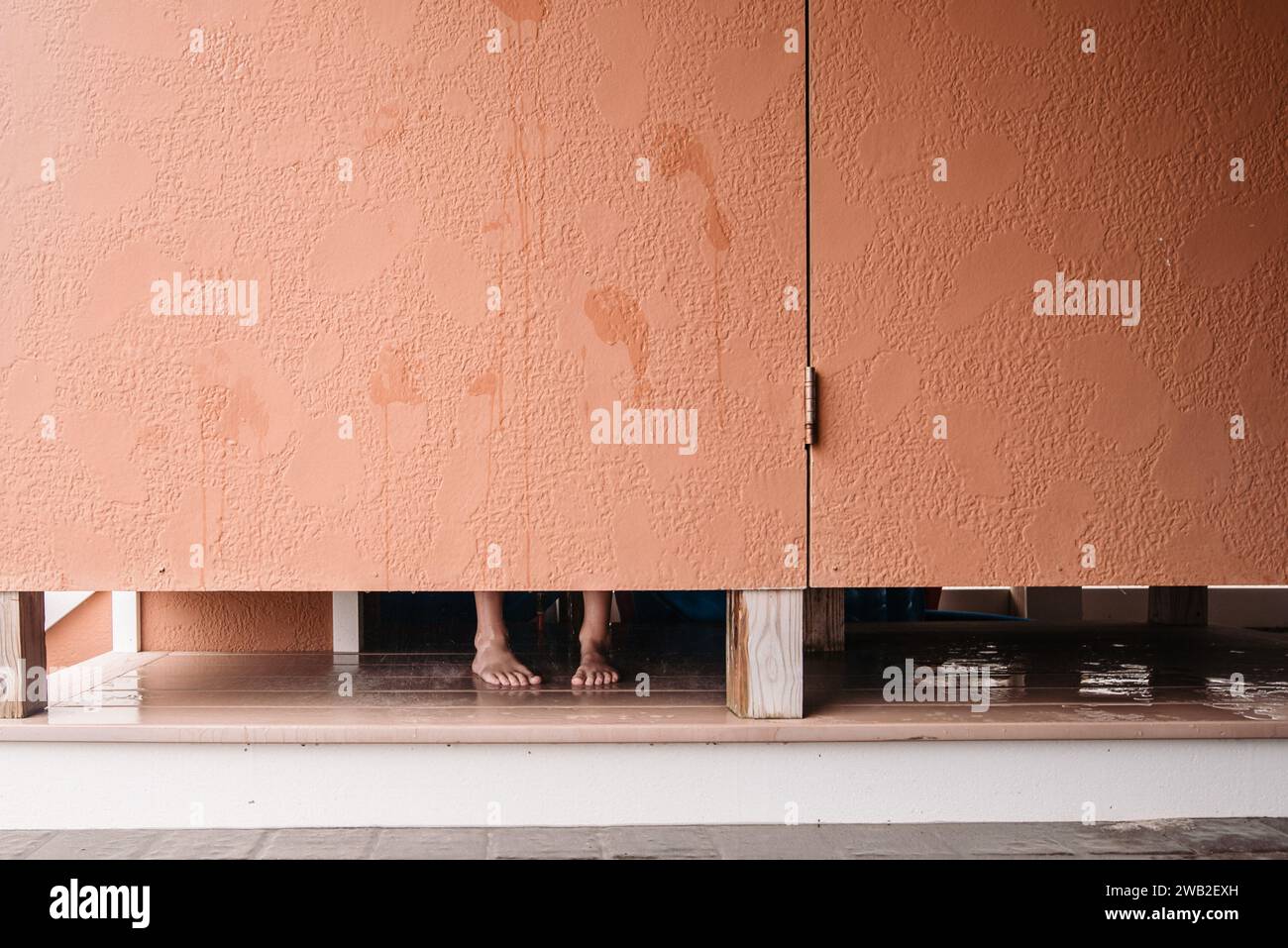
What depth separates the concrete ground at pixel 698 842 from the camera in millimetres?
2219

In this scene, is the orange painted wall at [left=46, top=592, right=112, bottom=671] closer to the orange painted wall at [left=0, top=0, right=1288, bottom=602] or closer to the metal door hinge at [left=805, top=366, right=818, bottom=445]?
the orange painted wall at [left=0, top=0, right=1288, bottom=602]

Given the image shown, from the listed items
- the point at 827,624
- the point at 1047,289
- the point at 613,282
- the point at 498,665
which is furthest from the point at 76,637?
the point at 1047,289

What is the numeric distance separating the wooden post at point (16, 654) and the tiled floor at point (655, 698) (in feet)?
0.17

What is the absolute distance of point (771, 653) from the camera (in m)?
2.43

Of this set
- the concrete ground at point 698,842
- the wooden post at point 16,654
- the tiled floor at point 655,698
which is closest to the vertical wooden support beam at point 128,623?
the tiled floor at point 655,698

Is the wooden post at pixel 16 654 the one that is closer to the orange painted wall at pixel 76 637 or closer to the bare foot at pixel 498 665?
the bare foot at pixel 498 665

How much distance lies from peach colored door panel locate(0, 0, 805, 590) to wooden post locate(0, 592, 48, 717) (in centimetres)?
7

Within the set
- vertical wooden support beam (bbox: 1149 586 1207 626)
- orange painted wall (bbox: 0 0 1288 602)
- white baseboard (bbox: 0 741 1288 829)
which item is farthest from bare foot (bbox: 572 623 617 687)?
vertical wooden support beam (bbox: 1149 586 1207 626)

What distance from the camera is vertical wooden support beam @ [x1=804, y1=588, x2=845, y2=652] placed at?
11.5 ft

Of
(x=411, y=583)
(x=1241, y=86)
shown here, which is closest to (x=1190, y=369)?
(x=1241, y=86)

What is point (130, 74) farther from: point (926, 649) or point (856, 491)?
point (926, 649)

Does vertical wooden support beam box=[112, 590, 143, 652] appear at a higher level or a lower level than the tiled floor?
higher

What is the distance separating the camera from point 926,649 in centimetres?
355

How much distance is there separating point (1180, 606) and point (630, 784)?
9.89 ft
